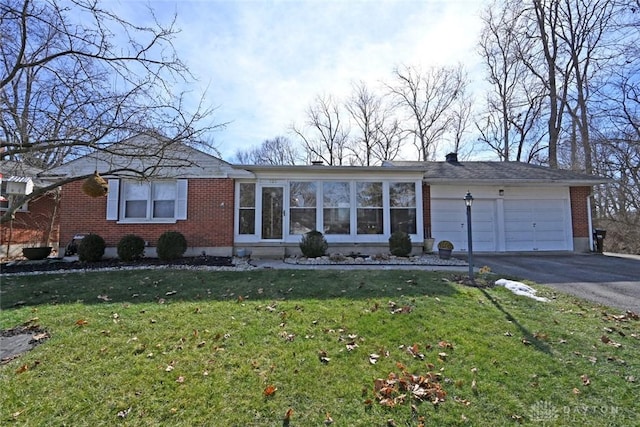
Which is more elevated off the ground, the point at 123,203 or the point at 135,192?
the point at 135,192

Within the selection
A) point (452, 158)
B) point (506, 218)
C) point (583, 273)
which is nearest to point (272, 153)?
point (452, 158)

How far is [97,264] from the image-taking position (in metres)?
8.96

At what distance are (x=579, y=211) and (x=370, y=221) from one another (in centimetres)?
838

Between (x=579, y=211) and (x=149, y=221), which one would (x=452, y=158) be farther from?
(x=149, y=221)

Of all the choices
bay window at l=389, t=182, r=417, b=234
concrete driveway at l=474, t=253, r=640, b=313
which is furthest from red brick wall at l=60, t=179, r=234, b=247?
concrete driveway at l=474, t=253, r=640, b=313

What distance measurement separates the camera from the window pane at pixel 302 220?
10.8 metres

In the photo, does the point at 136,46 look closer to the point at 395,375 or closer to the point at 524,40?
the point at 395,375

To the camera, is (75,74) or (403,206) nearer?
(75,74)

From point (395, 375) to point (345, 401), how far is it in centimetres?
64

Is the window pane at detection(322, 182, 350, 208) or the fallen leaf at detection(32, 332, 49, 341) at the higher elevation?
the window pane at detection(322, 182, 350, 208)

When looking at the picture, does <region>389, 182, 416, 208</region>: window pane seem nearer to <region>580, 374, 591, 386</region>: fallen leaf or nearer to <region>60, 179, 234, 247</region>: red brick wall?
<region>60, 179, 234, 247</region>: red brick wall

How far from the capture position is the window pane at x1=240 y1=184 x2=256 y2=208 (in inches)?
425

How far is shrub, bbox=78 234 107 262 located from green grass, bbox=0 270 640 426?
369 cm

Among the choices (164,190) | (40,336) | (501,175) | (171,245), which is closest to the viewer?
(40,336)
